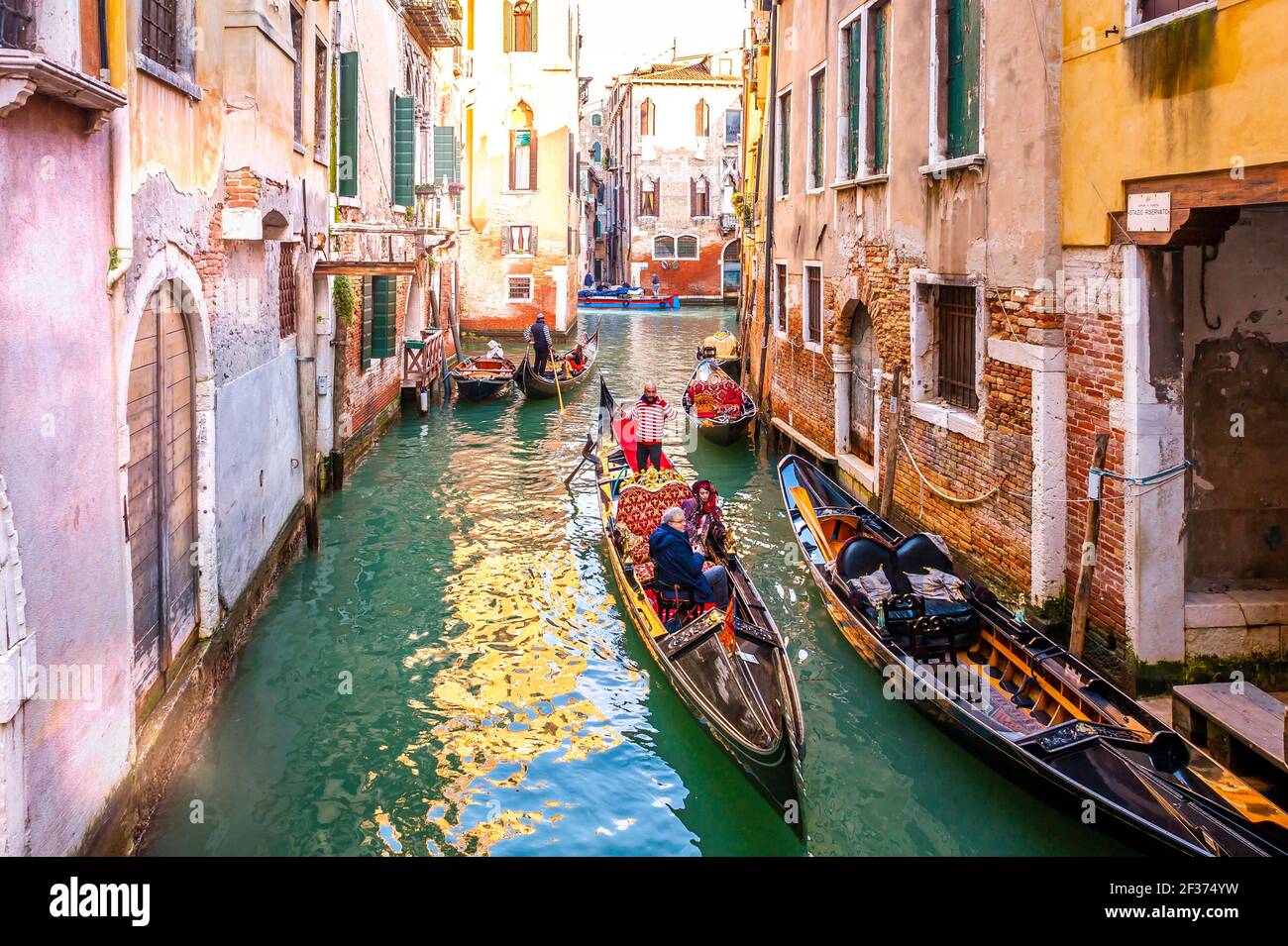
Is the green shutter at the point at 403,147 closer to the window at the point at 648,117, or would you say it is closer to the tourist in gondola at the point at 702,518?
the tourist in gondola at the point at 702,518

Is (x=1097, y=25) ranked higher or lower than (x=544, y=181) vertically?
lower

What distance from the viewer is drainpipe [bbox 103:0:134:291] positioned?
4.53 metres

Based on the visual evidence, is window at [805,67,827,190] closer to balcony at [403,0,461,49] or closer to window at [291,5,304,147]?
window at [291,5,304,147]

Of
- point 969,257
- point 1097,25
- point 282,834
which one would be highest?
point 1097,25

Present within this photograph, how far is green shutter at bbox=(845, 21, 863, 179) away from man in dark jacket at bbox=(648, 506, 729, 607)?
5034 millimetres

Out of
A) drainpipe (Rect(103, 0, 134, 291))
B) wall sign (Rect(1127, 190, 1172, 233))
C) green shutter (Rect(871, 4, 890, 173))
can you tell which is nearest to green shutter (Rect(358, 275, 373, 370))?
green shutter (Rect(871, 4, 890, 173))

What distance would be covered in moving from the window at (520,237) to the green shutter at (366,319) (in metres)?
16.7

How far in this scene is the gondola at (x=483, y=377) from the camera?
1880 cm

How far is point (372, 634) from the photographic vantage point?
25.8 ft

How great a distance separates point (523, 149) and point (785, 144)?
17058 millimetres
